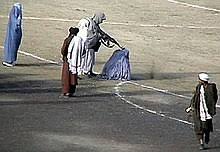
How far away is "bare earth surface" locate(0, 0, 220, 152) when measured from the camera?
→ 14.8m

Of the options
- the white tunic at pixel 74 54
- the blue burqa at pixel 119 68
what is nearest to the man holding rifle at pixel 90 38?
the blue burqa at pixel 119 68

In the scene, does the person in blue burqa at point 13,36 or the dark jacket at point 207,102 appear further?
the person in blue burqa at point 13,36

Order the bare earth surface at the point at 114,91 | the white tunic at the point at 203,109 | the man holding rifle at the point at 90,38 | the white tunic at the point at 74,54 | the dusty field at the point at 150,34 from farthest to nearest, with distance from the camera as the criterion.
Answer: the dusty field at the point at 150,34 → the man holding rifle at the point at 90,38 → the white tunic at the point at 74,54 → the bare earth surface at the point at 114,91 → the white tunic at the point at 203,109

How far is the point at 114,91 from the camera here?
65.4 ft

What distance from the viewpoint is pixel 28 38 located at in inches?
1136

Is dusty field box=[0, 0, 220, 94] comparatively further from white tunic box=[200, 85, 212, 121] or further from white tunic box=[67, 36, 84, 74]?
white tunic box=[200, 85, 212, 121]

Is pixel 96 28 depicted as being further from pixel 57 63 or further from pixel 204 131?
pixel 204 131

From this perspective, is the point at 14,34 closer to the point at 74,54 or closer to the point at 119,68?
the point at 119,68

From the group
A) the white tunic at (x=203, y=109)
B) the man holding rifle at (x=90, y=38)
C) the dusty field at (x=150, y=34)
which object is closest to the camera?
the white tunic at (x=203, y=109)

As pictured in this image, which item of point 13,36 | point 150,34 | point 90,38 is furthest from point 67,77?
point 150,34

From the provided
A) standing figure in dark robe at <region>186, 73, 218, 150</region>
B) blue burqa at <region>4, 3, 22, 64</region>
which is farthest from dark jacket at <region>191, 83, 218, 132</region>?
blue burqa at <region>4, 3, 22, 64</region>

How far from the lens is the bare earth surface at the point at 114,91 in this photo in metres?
14.8

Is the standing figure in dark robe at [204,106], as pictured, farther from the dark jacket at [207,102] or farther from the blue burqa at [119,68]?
the blue burqa at [119,68]

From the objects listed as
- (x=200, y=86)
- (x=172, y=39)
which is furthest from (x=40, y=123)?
(x=172, y=39)
